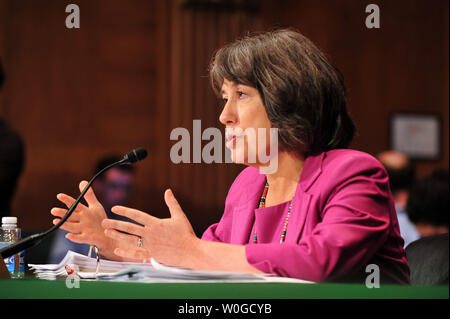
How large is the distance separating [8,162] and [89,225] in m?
1.89

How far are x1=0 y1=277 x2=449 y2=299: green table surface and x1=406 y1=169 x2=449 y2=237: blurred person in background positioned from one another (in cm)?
217

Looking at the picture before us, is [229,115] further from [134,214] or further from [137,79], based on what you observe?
[137,79]

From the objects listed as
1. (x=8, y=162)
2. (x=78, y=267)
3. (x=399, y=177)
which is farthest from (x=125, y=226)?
(x=399, y=177)

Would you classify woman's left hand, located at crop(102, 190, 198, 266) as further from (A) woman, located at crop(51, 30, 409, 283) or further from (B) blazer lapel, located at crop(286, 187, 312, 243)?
(B) blazer lapel, located at crop(286, 187, 312, 243)

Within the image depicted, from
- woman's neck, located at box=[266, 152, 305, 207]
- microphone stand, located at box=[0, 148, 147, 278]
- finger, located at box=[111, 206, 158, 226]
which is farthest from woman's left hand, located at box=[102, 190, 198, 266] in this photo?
woman's neck, located at box=[266, 152, 305, 207]

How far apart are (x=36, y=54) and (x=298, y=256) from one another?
411cm

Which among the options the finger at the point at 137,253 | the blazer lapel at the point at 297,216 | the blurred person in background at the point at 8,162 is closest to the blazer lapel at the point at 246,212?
the blazer lapel at the point at 297,216

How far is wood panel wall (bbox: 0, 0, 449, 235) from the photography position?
16.0 feet

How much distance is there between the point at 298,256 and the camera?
1.48 meters

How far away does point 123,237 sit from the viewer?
5.07 feet

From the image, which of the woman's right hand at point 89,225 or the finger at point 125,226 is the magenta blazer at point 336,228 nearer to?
the finger at point 125,226

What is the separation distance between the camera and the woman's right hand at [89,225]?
168cm

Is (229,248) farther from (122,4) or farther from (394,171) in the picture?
(122,4)
